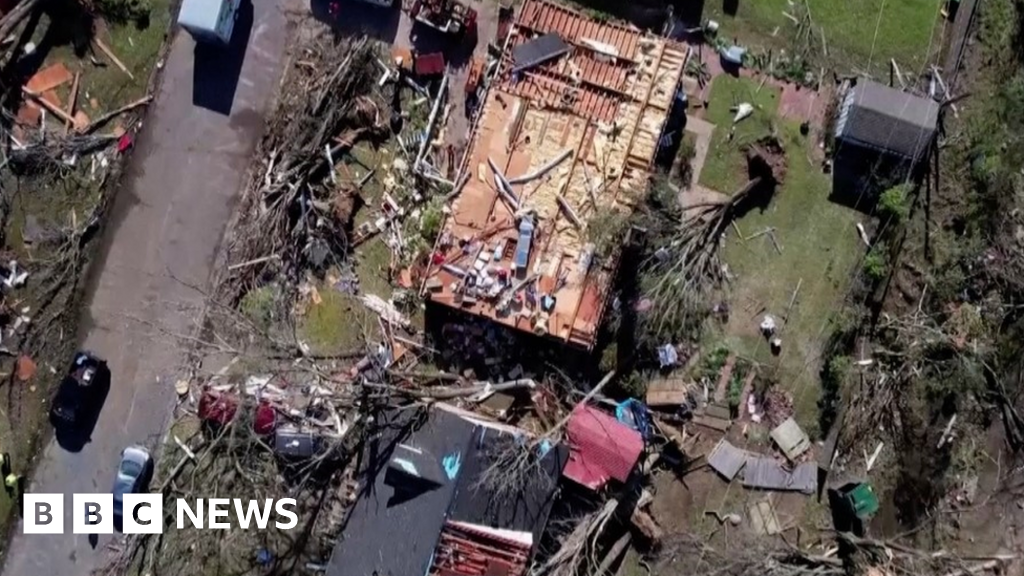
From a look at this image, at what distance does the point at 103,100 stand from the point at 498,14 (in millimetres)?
9895

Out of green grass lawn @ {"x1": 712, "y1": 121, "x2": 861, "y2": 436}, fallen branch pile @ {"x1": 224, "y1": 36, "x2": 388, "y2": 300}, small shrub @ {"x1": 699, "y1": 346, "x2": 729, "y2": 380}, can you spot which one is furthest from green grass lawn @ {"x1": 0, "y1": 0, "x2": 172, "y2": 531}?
small shrub @ {"x1": 699, "y1": 346, "x2": 729, "y2": 380}

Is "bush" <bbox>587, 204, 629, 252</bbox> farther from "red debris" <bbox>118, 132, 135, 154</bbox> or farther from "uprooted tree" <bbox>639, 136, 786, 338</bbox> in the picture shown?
"red debris" <bbox>118, 132, 135, 154</bbox>

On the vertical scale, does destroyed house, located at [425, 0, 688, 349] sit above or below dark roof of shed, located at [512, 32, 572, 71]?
below

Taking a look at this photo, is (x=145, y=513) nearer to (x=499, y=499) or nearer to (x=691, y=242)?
(x=499, y=499)

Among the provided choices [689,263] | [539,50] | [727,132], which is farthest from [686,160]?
[539,50]

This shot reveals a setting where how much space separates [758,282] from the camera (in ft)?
79.0

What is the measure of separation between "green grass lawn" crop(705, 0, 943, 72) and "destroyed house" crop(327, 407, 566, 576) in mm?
Answer: 10791

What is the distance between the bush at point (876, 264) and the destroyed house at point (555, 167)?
5.53m

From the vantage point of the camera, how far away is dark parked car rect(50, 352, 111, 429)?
24.6 m

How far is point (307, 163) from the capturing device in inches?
959

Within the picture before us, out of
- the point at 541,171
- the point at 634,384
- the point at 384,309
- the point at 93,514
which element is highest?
the point at 541,171

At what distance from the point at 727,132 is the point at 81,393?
16.6m

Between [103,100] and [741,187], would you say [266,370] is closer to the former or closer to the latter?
[103,100]

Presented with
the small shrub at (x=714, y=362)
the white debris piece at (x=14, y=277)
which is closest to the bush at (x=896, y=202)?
the small shrub at (x=714, y=362)
